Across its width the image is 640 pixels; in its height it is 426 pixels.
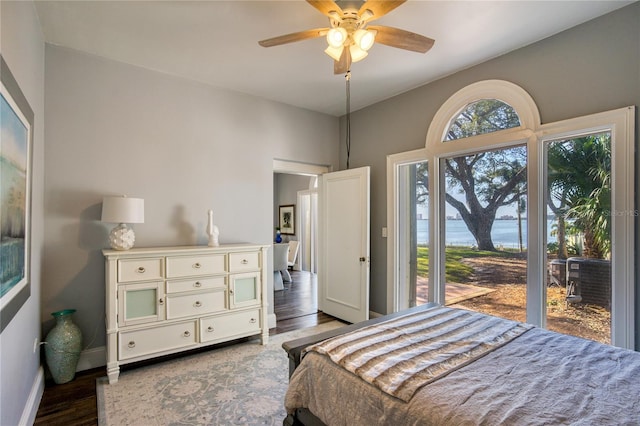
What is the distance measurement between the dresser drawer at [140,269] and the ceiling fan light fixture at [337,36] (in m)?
2.24

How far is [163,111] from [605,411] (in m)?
3.78

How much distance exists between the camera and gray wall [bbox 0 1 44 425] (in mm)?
1551

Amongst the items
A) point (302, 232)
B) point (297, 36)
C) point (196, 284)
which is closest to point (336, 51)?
point (297, 36)

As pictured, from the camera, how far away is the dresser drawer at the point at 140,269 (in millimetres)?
2604

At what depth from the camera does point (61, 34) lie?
2.54 metres

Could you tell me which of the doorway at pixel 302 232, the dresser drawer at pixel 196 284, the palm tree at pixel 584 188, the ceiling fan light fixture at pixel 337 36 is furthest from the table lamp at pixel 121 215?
the palm tree at pixel 584 188

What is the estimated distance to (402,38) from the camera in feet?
6.63

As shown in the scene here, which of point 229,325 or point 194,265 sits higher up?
point 194,265

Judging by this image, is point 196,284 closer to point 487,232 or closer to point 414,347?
point 414,347

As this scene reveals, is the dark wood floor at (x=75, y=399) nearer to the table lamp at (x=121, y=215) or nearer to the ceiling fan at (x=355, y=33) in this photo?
the table lamp at (x=121, y=215)

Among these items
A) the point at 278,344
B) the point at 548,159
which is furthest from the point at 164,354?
the point at 548,159

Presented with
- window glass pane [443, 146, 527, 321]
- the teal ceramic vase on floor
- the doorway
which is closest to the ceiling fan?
window glass pane [443, 146, 527, 321]

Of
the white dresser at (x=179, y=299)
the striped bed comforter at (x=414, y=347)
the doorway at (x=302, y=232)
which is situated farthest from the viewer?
the doorway at (x=302, y=232)

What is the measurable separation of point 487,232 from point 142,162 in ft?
11.3
